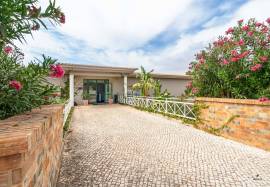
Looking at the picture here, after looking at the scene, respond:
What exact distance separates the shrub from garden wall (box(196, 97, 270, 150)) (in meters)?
0.47

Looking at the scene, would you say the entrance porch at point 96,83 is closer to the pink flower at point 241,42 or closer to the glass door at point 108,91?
the glass door at point 108,91

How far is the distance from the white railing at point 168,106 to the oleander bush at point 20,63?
273 inches

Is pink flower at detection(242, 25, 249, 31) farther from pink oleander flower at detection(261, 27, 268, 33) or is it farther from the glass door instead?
the glass door

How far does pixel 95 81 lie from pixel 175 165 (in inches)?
687

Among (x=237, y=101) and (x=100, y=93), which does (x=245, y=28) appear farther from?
(x=100, y=93)

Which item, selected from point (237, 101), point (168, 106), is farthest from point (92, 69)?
point (237, 101)

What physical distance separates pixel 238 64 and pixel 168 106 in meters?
5.33

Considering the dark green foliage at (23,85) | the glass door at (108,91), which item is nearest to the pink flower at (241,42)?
the dark green foliage at (23,85)

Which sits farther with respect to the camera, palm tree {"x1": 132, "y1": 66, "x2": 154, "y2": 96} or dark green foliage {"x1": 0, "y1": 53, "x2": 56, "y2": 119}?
palm tree {"x1": 132, "y1": 66, "x2": 154, "y2": 96}

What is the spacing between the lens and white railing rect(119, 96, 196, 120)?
28.9 feet

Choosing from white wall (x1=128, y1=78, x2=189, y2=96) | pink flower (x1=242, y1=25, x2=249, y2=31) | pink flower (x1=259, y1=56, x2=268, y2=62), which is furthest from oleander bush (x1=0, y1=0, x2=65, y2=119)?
white wall (x1=128, y1=78, x2=189, y2=96)

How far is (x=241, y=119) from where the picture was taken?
5.65m

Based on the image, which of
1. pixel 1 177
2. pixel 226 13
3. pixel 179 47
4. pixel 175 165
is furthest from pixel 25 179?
pixel 179 47

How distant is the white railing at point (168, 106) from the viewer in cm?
882
